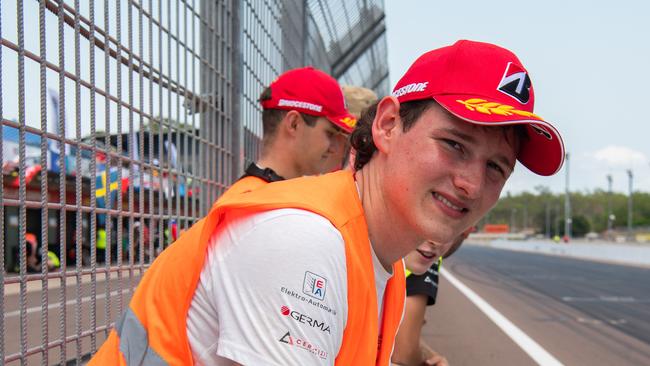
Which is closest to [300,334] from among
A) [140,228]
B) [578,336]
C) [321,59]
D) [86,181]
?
[140,228]

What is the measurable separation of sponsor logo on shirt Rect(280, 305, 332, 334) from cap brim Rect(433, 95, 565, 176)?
587mm

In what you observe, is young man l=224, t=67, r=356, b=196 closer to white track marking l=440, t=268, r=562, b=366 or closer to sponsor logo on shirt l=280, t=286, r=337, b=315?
sponsor logo on shirt l=280, t=286, r=337, b=315

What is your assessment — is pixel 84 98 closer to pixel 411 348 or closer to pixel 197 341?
pixel 197 341

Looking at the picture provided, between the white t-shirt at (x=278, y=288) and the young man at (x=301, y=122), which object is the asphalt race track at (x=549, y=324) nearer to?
the young man at (x=301, y=122)

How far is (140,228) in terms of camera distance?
102 inches

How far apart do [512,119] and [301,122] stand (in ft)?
6.39

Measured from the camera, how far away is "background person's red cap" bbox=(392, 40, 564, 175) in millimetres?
1561

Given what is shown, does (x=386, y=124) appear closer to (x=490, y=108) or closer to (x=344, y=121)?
(x=490, y=108)

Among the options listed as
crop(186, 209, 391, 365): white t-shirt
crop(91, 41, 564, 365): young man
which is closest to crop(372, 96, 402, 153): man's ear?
crop(91, 41, 564, 365): young man

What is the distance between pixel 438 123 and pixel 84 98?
3.83ft

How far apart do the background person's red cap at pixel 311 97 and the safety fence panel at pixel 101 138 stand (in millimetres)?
414

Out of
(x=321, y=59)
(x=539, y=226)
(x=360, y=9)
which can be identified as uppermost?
(x=360, y=9)

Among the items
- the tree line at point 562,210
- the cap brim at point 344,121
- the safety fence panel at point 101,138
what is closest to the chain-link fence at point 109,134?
the safety fence panel at point 101,138

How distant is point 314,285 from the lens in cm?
128
